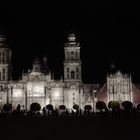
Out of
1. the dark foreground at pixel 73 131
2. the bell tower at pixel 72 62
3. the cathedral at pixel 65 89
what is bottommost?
the dark foreground at pixel 73 131

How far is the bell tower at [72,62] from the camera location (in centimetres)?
9106

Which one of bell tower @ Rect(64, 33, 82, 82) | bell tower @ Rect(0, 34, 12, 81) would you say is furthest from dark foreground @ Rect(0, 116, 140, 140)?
bell tower @ Rect(0, 34, 12, 81)

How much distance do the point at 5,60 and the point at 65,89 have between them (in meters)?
18.5

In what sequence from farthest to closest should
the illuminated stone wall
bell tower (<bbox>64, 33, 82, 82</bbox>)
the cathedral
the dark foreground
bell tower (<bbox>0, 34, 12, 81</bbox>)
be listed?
bell tower (<bbox>0, 34, 12, 81</bbox>)
bell tower (<bbox>64, 33, 82, 82</bbox>)
the cathedral
the illuminated stone wall
the dark foreground

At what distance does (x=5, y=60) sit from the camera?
9325 cm

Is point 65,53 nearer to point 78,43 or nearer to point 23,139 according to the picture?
point 78,43

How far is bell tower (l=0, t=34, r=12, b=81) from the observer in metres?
92.2

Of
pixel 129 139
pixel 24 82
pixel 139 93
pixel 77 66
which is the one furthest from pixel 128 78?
pixel 129 139

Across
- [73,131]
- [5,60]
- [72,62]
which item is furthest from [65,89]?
[73,131]

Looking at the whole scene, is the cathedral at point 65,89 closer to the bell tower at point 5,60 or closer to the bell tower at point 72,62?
the bell tower at point 72,62

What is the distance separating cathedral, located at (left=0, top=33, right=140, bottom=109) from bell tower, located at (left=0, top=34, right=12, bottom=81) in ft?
1.26

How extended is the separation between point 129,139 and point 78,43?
256 ft

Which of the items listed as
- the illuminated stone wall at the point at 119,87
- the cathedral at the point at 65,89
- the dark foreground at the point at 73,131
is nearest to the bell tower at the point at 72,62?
the cathedral at the point at 65,89

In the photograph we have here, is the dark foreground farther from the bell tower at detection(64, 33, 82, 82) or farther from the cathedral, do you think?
the bell tower at detection(64, 33, 82, 82)
